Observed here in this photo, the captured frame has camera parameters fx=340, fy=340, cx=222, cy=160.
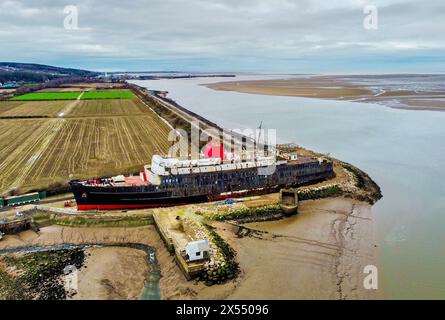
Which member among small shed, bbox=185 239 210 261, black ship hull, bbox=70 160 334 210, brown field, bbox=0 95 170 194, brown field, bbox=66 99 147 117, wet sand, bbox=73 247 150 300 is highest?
brown field, bbox=66 99 147 117

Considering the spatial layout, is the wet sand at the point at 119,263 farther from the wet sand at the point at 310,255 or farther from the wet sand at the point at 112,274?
the wet sand at the point at 310,255

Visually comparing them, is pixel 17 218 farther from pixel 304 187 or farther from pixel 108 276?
pixel 304 187

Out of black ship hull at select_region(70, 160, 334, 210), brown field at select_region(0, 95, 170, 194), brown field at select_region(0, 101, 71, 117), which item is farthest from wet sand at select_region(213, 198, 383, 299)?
brown field at select_region(0, 101, 71, 117)

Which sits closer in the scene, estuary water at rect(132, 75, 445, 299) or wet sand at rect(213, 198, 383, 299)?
wet sand at rect(213, 198, 383, 299)

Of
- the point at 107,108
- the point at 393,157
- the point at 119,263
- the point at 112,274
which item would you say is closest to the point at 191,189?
the point at 119,263

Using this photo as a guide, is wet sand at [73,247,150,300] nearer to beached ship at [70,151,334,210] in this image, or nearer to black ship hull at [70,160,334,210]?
black ship hull at [70,160,334,210]

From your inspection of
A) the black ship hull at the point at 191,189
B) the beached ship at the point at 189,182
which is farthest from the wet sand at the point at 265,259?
the beached ship at the point at 189,182
